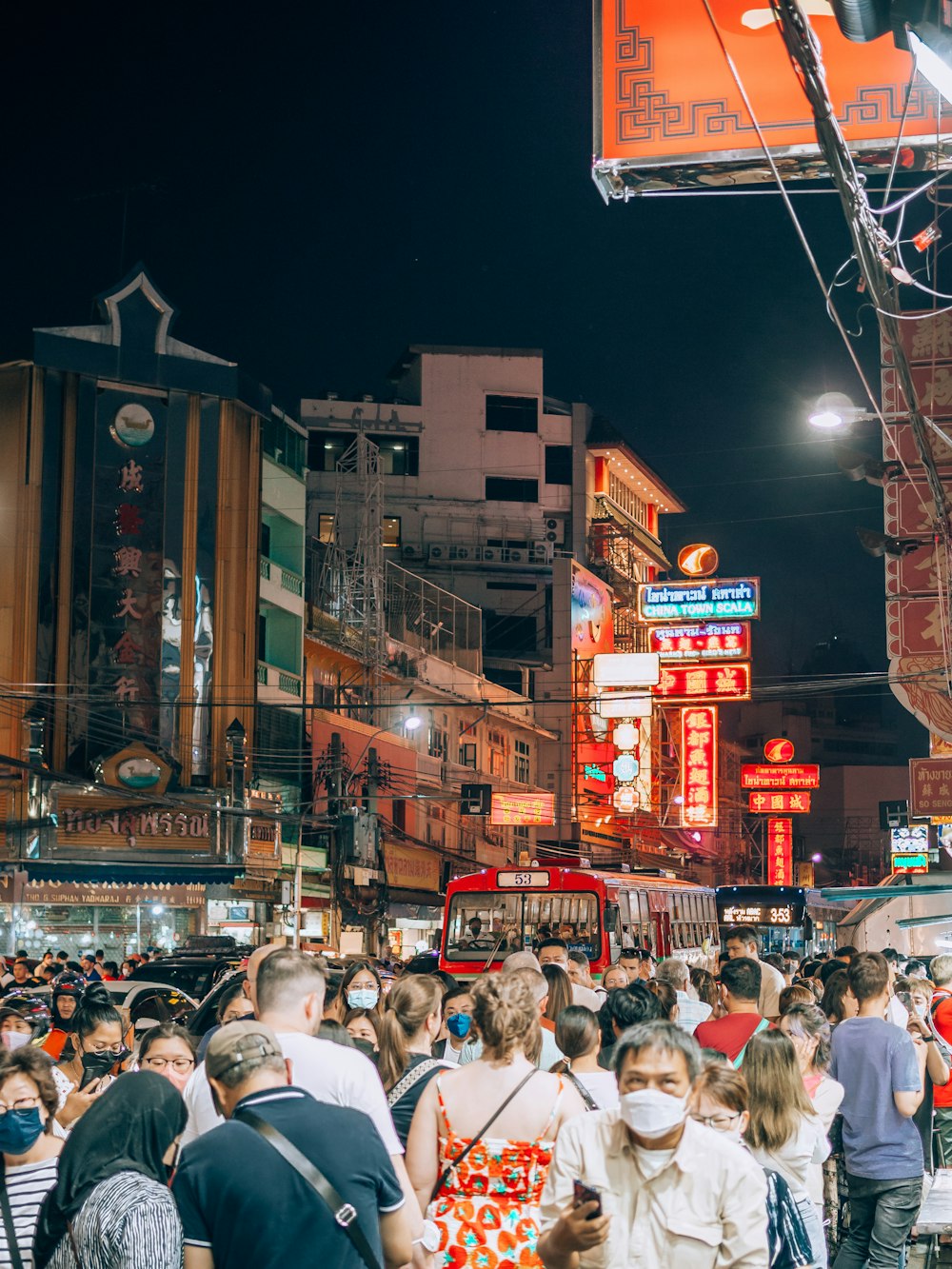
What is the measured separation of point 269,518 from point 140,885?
13792mm

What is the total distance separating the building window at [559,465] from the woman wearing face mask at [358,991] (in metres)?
64.5

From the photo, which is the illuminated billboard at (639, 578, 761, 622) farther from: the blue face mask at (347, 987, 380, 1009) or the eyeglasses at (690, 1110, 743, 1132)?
the eyeglasses at (690, 1110, 743, 1132)

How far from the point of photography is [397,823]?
55.7m

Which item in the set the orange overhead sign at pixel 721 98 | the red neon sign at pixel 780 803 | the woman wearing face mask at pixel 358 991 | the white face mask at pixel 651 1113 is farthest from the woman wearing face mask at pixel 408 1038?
the red neon sign at pixel 780 803

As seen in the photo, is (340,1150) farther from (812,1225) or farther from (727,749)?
(727,749)

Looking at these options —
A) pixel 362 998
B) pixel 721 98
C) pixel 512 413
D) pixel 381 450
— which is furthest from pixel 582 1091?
pixel 512 413

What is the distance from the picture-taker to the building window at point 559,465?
248 ft

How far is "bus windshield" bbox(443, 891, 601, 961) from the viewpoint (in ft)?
88.6

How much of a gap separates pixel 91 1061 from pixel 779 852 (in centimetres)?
7520

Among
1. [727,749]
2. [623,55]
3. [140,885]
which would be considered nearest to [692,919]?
[140,885]

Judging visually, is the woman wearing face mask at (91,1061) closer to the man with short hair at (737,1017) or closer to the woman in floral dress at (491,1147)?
the woman in floral dress at (491,1147)

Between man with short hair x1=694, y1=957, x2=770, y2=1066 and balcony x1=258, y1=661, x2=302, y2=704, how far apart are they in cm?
3726

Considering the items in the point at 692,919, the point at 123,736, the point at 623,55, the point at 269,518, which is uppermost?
the point at 269,518

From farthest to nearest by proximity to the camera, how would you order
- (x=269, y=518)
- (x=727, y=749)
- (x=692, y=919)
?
(x=727, y=749)
(x=269, y=518)
(x=692, y=919)
